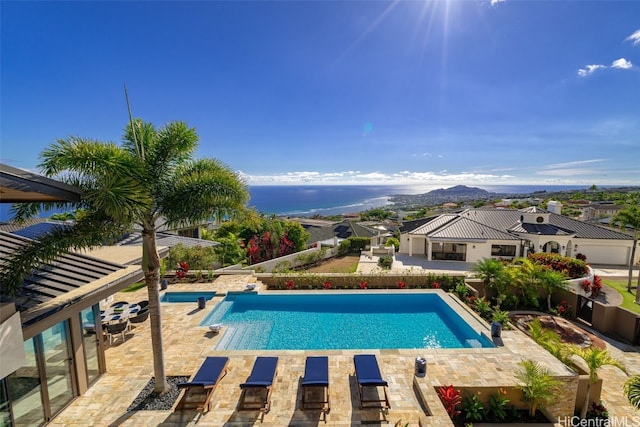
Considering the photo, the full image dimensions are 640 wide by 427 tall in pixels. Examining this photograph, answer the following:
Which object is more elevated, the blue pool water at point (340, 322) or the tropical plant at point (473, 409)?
the tropical plant at point (473, 409)

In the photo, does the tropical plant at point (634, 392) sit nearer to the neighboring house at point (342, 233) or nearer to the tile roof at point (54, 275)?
the tile roof at point (54, 275)

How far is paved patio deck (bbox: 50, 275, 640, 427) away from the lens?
6008 millimetres

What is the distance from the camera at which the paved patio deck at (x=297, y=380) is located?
601cm

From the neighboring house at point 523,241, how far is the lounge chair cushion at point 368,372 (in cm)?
1668

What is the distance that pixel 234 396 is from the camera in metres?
6.79

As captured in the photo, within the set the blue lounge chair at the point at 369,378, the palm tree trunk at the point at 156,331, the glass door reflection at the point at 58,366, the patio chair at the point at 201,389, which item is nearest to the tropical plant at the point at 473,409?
the blue lounge chair at the point at 369,378

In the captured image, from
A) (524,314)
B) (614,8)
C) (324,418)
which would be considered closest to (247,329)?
(324,418)

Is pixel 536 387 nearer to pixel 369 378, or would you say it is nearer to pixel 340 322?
pixel 369 378

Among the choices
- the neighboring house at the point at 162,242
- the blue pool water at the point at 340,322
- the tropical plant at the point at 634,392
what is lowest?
the blue pool water at the point at 340,322

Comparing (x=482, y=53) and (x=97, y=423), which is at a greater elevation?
(x=482, y=53)

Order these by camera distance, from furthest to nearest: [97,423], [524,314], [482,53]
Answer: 1. [482,53]
2. [524,314]
3. [97,423]

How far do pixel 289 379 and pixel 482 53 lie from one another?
1829cm

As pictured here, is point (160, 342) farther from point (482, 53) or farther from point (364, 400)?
point (482, 53)

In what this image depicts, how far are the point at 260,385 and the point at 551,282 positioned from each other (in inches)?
573
